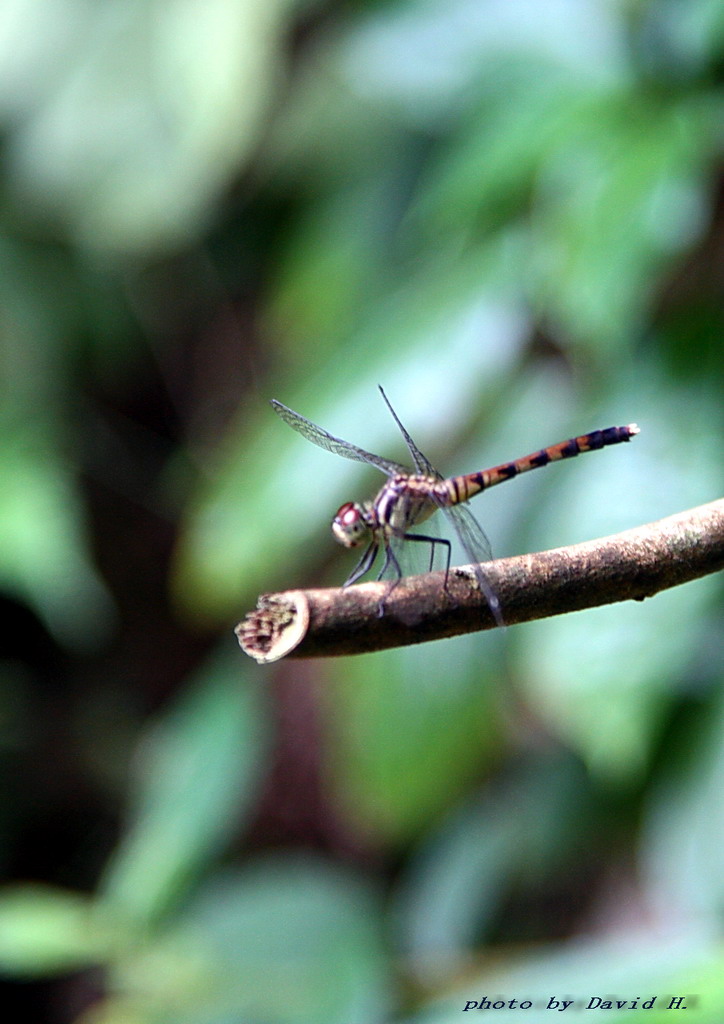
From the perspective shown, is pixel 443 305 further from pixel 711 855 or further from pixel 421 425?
pixel 711 855

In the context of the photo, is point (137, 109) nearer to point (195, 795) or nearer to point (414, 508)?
point (195, 795)

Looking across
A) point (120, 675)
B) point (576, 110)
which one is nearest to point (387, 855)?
point (120, 675)

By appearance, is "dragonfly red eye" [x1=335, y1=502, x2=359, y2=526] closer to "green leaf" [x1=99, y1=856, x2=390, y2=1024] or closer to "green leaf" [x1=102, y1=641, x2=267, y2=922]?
"green leaf" [x1=99, y1=856, x2=390, y2=1024]

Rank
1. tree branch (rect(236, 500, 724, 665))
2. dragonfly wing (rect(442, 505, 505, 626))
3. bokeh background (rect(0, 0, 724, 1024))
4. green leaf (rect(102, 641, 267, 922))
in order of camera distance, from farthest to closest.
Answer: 1. green leaf (rect(102, 641, 267, 922))
2. bokeh background (rect(0, 0, 724, 1024))
3. dragonfly wing (rect(442, 505, 505, 626))
4. tree branch (rect(236, 500, 724, 665))

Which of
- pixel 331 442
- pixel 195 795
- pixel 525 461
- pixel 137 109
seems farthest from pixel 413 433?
pixel 137 109

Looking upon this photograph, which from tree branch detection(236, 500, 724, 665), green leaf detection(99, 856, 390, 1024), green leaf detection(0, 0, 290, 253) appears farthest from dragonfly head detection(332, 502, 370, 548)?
green leaf detection(0, 0, 290, 253)
